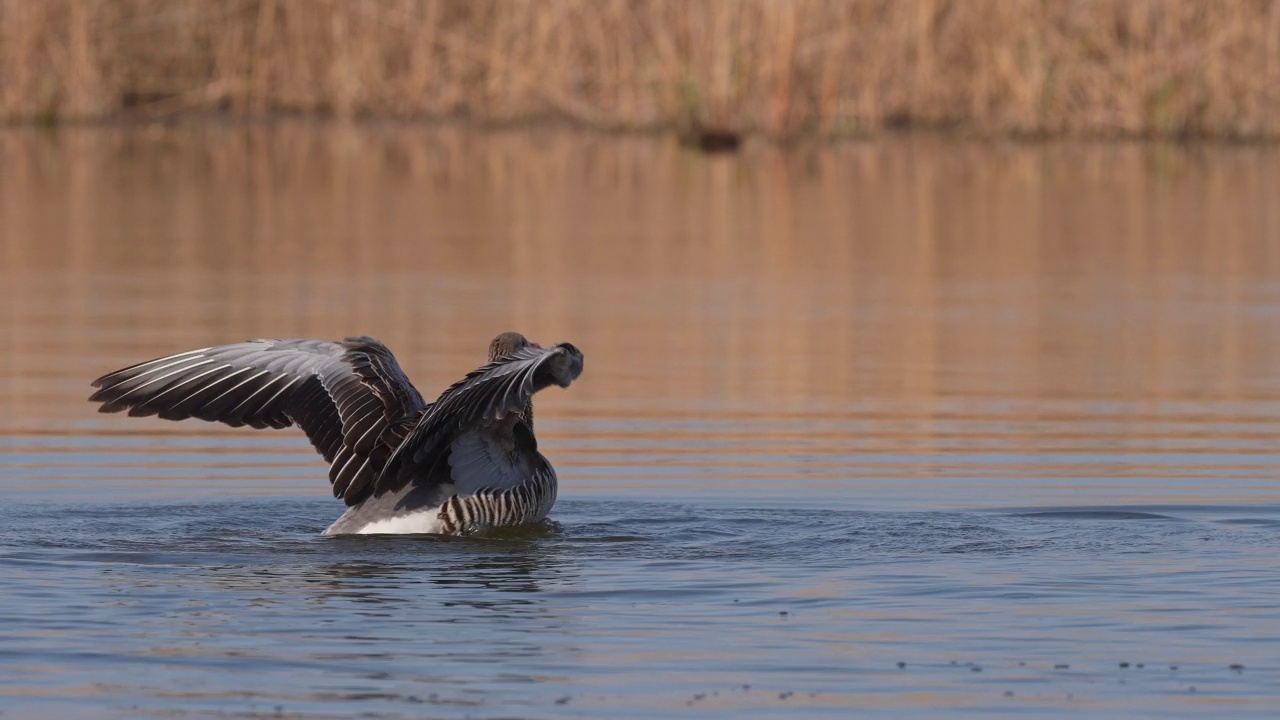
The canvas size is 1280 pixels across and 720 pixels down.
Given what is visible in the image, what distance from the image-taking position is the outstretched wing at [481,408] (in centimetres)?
729

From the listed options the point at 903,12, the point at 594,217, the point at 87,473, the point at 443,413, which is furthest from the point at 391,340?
the point at 903,12

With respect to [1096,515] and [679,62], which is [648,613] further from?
[679,62]

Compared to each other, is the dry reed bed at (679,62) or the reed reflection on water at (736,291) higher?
the dry reed bed at (679,62)

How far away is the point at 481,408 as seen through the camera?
24.8ft

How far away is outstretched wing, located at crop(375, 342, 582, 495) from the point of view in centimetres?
729

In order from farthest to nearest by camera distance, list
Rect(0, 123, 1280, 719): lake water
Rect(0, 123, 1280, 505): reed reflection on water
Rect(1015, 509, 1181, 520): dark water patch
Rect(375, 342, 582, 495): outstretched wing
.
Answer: Rect(0, 123, 1280, 505): reed reflection on water < Rect(1015, 509, 1181, 520): dark water patch < Rect(375, 342, 582, 495): outstretched wing < Rect(0, 123, 1280, 719): lake water

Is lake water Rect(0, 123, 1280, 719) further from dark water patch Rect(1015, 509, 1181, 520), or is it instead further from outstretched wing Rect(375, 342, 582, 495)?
outstretched wing Rect(375, 342, 582, 495)

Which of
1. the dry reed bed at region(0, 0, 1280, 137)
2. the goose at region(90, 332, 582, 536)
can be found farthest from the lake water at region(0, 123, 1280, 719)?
the dry reed bed at region(0, 0, 1280, 137)

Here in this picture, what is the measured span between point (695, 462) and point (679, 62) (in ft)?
54.4

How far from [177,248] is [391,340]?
16.3 feet

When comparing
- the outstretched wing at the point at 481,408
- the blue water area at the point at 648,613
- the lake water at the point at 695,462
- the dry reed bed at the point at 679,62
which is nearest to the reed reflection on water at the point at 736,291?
the lake water at the point at 695,462

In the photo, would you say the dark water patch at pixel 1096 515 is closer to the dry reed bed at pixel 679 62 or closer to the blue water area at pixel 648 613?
the blue water area at pixel 648 613

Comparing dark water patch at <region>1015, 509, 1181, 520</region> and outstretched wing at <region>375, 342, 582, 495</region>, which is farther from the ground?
outstretched wing at <region>375, 342, 582, 495</region>

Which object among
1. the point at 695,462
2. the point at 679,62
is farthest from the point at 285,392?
the point at 679,62
